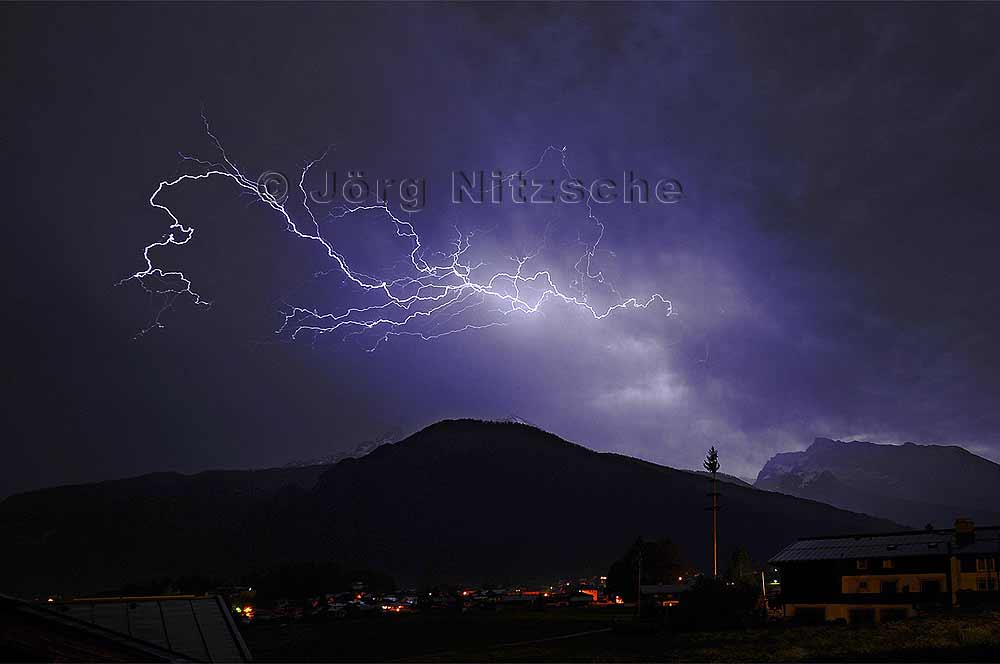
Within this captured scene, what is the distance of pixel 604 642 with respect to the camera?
40.1 meters

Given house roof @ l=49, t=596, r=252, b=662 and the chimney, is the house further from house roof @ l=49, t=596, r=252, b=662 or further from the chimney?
house roof @ l=49, t=596, r=252, b=662

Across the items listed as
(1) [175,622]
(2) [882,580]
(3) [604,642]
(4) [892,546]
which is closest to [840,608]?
(2) [882,580]

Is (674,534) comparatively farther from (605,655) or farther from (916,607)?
(605,655)

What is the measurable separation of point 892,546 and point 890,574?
2.36 metres

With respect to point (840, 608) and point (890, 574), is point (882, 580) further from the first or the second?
point (840, 608)

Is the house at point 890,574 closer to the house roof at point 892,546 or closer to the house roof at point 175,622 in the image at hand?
the house roof at point 892,546

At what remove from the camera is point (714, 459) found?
211 ft

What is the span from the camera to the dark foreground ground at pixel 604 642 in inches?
1054

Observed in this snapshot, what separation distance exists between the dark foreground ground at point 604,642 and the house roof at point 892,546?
9366mm

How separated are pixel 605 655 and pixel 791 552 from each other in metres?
26.1

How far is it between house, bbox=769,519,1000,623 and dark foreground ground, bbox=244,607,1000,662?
7061 millimetres

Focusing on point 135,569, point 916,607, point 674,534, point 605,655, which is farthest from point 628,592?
point 135,569

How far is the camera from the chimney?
45.0 metres

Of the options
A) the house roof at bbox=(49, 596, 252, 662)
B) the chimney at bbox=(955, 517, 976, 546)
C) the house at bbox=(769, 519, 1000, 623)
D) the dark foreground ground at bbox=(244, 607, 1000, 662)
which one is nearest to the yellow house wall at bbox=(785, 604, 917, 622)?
the house at bbox=(769, 519, 1000, 623)
